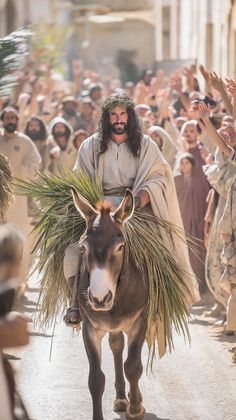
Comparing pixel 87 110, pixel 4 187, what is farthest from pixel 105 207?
pixel 87 110

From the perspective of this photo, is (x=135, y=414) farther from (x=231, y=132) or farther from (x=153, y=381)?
(x=231, y=132)

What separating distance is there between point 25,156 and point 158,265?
678 cm

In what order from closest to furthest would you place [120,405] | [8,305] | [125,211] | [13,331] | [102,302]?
[13,331], [8,305], [102,302], [125,211], [120,405]

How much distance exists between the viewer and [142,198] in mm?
11195

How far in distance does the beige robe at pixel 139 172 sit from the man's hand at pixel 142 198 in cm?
3

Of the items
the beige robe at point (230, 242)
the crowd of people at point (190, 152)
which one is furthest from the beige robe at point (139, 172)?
the beige robe at point (230, 242)

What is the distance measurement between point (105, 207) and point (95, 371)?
3.45ft

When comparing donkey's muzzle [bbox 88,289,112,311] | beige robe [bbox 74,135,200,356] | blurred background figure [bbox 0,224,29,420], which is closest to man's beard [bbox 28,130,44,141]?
beige robe [bbox 74,135,200,356]

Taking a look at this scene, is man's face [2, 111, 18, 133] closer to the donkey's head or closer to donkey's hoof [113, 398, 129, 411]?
donkey's hoof [113, 398, 129, 411]

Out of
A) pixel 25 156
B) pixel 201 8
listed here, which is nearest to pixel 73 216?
pixel 25 156

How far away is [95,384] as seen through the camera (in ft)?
33.7

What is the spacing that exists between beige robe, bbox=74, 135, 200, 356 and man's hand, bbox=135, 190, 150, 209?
0.03 meters

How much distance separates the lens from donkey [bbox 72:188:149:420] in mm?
9898

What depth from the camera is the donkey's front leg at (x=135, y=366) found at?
1051 cm
